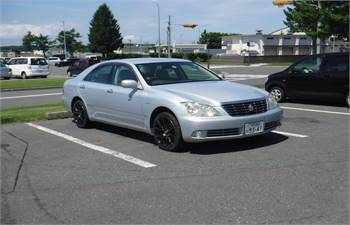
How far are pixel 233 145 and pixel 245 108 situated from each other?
76 cm

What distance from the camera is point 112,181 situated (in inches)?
213

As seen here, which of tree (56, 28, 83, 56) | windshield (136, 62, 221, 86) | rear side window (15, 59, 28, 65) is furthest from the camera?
tree (56, 28, 83, 56)

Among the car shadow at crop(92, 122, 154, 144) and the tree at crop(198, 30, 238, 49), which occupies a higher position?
the tree at crop(198, 30, 238, 49)

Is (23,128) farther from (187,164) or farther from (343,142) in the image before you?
(343,142)

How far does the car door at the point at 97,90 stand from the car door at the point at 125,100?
16cm

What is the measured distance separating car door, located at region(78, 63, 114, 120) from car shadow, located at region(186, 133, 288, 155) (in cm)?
198

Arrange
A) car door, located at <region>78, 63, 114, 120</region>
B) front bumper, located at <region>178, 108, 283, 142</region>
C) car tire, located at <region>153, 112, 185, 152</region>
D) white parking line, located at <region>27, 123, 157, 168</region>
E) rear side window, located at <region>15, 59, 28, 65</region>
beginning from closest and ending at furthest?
white parking line, located at <region>27, 123, 157, 168</region> < front bumper, located at <region>178, 108, 283, 142</region> < car tire, located at <region>153, 112, 185, 152</region> < car door, located at <region>78, 63, 114, 120</region> < rear side window, located at <region>15, 59, 28, 65</region>

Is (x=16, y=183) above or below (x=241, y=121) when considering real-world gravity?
below

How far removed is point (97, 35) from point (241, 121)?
8887 centimetres

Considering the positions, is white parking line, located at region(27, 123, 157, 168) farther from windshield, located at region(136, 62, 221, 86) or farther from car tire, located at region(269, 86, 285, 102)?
car tire, located at region(269, 86, 285, 102)

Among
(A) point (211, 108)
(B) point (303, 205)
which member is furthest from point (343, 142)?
(B) point (303, 205)

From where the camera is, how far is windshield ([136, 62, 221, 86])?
7.69 m

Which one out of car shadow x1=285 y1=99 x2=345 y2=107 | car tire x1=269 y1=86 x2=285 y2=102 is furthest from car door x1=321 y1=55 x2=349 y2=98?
car tire x1=269 y1=86 x2=285 y2=102

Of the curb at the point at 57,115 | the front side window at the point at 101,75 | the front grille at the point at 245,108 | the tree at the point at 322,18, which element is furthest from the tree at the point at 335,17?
the front grille at the point at 245,108
